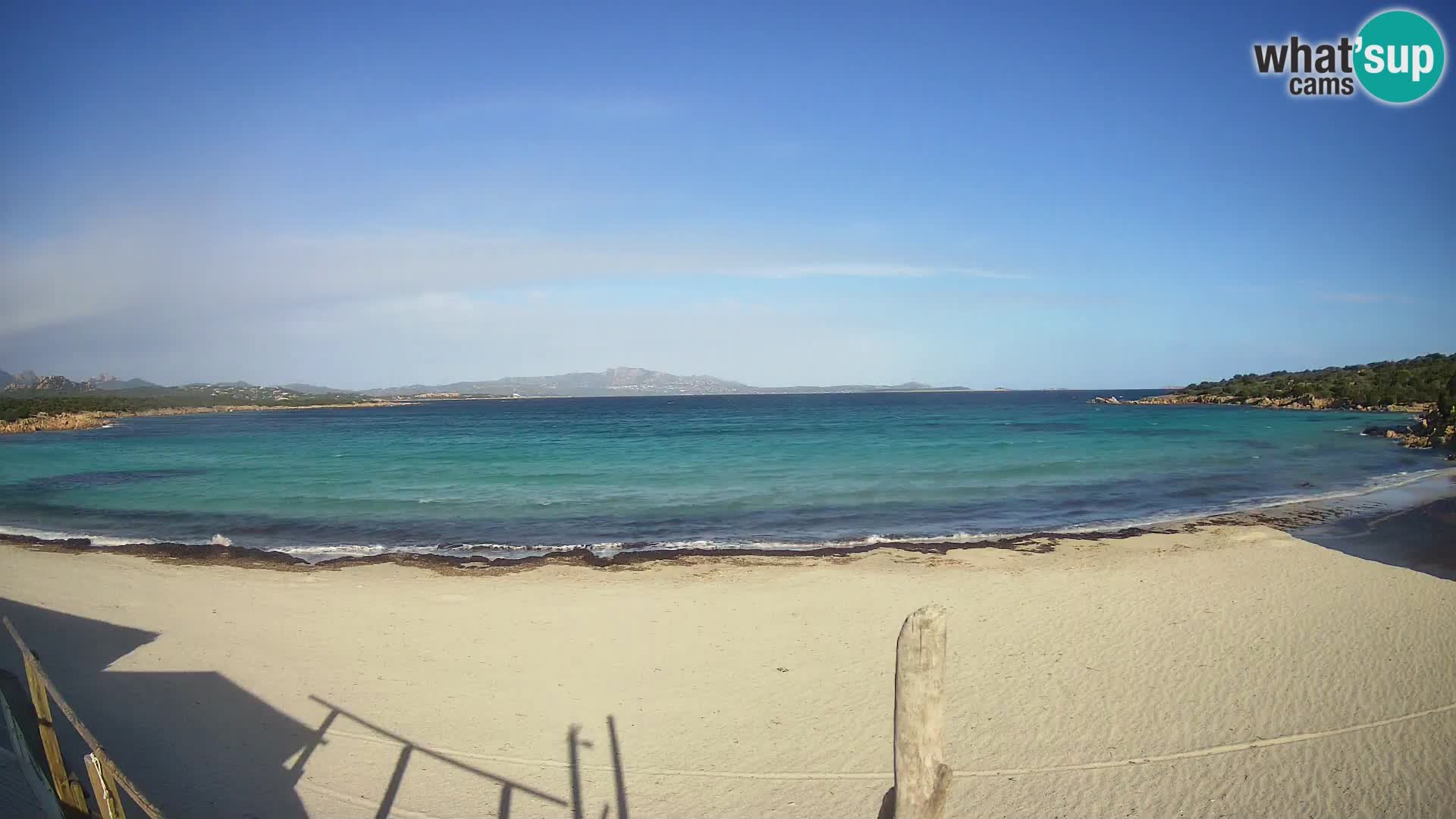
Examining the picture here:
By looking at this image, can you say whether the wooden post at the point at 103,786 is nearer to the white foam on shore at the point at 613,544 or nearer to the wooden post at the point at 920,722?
the wooden post at the point at 920,722

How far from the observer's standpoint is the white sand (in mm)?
5973

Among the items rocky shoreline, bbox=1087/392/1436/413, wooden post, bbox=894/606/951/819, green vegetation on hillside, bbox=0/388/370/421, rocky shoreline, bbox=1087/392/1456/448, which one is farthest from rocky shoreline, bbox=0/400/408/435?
rocky shoreline, bbox=1087/392/1436/413

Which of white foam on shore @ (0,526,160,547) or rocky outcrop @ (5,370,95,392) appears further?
rocky outcrop @ (5,370,95,392)

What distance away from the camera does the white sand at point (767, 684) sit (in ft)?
19.6

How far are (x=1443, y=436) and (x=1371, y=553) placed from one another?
81.3 ft

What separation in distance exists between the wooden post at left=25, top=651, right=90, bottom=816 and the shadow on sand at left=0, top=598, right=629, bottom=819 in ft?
3.88

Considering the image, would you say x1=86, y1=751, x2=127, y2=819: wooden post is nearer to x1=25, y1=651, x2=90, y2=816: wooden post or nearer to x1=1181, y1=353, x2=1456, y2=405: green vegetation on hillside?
x1=25, y1=651, x2=90, y2=816: wooden post

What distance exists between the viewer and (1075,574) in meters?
12.5

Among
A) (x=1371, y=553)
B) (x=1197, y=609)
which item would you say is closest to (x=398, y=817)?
(x=1197, y=609)

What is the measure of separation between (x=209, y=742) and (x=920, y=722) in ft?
22.5

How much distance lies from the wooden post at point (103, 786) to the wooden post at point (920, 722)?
4239mm

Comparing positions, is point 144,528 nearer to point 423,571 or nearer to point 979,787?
point 423,571

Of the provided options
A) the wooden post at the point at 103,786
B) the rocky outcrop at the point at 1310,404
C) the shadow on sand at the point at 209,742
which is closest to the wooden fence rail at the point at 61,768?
the wooden post at the point at 103,786

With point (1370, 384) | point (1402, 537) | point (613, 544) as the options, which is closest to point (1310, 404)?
point (1370, 384)
